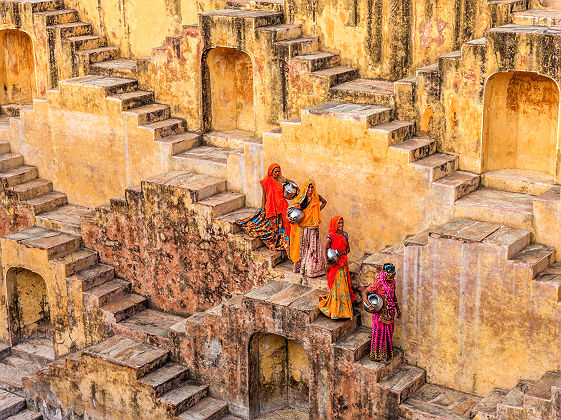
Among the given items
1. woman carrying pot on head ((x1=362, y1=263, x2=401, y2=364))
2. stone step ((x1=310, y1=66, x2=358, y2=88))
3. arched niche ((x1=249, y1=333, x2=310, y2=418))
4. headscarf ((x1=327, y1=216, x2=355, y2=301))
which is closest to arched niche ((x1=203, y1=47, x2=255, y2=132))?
stone step ((x1=310, y1=66, x2=358, y2=88))

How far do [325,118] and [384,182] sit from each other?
4.18 ft

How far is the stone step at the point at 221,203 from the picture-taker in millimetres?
16359

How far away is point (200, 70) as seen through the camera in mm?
17766

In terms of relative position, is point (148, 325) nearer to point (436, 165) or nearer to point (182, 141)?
point (182, 141)

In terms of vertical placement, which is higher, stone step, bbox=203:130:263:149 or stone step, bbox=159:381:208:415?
stone step, bbox=203:130:263:149

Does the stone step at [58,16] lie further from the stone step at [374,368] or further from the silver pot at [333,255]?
the stone step at [374,368]

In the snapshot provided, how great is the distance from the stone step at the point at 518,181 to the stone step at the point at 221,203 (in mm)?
3792

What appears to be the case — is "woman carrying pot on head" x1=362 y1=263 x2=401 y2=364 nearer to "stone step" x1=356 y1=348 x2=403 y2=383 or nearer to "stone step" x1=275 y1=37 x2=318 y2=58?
"stone step" x1=356 y1=348 x2=403 y2=383

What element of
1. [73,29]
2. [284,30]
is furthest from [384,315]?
[73,29]

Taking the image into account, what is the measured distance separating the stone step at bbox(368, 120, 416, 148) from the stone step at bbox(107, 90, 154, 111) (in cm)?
475

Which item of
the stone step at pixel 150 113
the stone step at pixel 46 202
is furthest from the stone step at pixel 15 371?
the stone step at pixel 150 113

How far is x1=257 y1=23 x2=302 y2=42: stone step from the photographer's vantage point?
16.8m

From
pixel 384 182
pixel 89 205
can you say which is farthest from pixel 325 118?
pixel 89 205

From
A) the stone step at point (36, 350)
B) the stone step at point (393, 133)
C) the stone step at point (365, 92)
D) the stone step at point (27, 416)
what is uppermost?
the stone step at point (365, 92)
